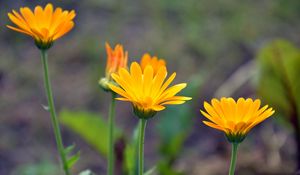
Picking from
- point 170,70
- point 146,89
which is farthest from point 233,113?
point 170,70

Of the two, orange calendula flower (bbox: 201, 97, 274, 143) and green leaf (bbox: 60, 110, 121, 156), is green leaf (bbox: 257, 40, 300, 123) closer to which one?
green leaf (bbox: 60, 110, 121, 156)

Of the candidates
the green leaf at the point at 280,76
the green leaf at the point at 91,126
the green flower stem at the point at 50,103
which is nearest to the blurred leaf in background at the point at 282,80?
the green leaf at the point at 280,76

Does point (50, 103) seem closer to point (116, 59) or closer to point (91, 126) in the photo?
point (116, 59)

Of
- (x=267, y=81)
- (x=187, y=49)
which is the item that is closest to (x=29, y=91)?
(x=187, y=49)

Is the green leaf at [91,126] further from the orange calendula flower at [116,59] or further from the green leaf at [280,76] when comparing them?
the orange calendula flower at [116,59]

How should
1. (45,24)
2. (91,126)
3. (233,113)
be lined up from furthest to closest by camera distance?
(91,126)
(45,24)
(233,113)

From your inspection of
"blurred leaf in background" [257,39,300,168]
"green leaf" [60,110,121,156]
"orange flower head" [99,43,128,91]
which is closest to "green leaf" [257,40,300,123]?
"blurred leaf in background" [257,39,300,168]

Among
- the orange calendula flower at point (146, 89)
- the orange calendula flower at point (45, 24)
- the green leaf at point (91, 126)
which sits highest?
the orange calendula flower at point (45, 24)
